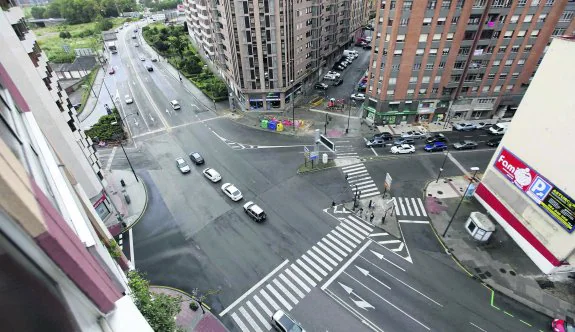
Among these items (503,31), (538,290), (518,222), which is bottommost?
(538,290)

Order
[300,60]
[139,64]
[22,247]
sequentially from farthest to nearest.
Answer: [139,64], [300,60], [22,247]

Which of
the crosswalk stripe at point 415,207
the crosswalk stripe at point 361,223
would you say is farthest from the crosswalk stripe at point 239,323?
the crosswalk stripe at point 415,207

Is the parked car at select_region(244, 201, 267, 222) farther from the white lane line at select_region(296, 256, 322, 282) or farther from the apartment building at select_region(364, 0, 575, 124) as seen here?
the apartment building at select_region(364, 0, 575, 124)

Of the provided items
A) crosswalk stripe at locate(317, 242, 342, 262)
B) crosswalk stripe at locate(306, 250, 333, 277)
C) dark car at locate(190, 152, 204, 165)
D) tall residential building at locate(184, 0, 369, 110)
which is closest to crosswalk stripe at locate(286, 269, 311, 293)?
crosswalk stripe at locate(306, 250, 333, 277)

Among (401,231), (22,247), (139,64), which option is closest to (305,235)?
(401,231)

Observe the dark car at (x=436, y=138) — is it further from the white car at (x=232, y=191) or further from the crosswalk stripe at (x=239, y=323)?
the crosswalk stripe at (x=239, y=323)

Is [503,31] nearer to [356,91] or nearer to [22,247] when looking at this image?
[356,91]

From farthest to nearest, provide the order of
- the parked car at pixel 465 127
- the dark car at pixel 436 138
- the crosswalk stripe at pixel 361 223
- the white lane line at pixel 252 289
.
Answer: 1. the parked car at pixel 465 127
2. the dark car at pixel 436 138
3. the crosswalk stripe at pixel 361 223
4. the white lane line at pixel 252 289
